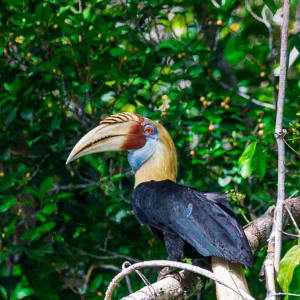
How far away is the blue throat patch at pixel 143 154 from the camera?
3.51 m

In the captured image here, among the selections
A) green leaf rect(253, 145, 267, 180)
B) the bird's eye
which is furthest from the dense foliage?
green leaf rect(253, 145, 267, 180)

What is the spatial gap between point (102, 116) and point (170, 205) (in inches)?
52.5

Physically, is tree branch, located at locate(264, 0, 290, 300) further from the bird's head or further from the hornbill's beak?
the hornbill's beak

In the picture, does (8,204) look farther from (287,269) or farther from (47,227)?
(287,269)

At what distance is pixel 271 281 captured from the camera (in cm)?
232

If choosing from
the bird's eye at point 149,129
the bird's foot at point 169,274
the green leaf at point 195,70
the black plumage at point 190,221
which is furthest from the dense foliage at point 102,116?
the bird's foot at point 169,274

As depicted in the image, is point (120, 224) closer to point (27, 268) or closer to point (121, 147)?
point (27, 268)

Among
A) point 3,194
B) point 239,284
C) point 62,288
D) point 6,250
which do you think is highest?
point 239,284

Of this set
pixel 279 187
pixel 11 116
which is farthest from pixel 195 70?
pixel 279 187

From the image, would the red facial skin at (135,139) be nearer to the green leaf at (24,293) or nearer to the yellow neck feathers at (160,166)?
the yellow neck feathers at (160,166)

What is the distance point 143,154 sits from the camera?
138 inches

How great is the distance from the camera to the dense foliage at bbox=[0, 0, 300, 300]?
391cm

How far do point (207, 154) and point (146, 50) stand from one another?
0.71 metres

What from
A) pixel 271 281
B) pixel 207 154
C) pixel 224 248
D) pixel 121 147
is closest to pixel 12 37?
pixel 121 147
